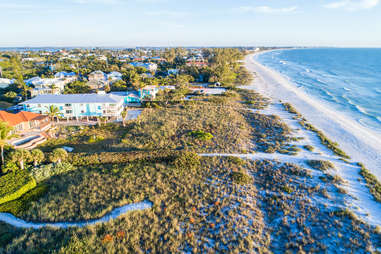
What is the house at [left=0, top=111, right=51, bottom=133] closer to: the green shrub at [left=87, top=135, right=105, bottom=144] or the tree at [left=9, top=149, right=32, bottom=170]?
the green shrub at [left=87, top=135, right=105, bottom=144]

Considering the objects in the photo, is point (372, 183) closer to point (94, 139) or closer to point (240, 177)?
point (240, 177)

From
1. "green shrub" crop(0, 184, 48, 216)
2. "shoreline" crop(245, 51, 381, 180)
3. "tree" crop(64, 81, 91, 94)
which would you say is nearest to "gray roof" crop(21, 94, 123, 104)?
"tree" crop(64, 81, 91, 94)

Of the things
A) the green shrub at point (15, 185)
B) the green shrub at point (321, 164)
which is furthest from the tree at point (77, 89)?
the green shrub at point (321, 164)

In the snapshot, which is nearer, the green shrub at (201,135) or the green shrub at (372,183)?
the green shrub at (372,183)

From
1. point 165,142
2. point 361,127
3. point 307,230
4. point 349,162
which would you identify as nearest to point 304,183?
point 307,230

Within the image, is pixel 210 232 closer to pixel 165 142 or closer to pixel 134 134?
pixel 165 142

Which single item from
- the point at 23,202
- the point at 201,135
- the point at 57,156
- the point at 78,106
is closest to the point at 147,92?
the point at 78,106

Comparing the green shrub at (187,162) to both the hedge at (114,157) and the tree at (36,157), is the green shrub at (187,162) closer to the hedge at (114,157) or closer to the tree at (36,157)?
the hedge at (114,157)
